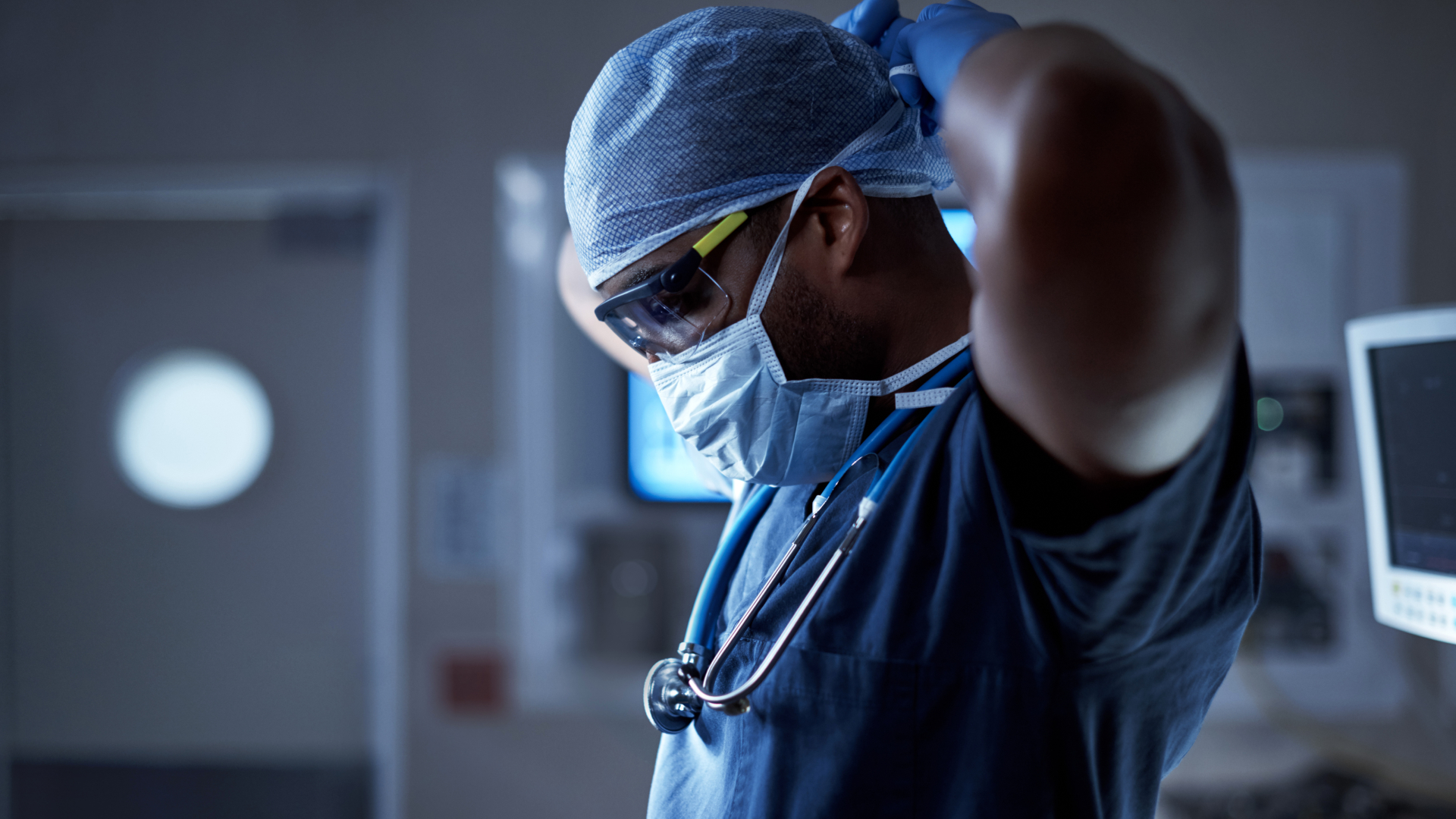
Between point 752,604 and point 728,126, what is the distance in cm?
40

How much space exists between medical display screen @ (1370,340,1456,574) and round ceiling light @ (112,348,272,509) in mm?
2233

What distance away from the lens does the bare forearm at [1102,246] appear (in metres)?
0.36

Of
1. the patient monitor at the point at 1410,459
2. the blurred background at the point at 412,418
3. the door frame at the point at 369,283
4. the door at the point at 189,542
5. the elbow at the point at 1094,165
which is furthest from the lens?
the door at the point at 189,542

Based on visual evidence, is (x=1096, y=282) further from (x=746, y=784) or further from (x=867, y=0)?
(x=867, y=0)

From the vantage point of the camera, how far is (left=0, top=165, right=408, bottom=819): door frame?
76.7 inches

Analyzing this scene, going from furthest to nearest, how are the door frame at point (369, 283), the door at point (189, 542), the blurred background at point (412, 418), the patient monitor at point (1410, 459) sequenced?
the door at point (189, 542) → the door frame at point (369, 283) → the blurred background at point (412, 418) → the patient monitor at point (1410, 459)

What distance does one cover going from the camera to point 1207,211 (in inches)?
14.8

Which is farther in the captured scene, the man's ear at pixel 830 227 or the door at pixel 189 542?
the door at pixel 189 542

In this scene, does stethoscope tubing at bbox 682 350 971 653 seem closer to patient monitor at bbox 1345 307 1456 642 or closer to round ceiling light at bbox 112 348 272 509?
patient monitor at bbox 1345 307 1456 642

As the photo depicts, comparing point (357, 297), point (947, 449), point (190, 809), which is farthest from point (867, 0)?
point (190, 809)

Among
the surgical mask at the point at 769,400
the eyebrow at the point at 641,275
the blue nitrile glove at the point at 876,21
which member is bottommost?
the surgical mask at the point at 769,400

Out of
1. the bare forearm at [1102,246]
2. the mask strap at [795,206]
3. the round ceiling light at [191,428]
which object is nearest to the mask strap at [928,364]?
the mask strap at [795,206]

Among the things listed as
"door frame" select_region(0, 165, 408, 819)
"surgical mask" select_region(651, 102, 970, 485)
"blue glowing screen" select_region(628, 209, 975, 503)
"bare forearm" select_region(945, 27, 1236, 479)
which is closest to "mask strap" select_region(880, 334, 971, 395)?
"surgical mask" select_region(651, 102, 970, 485)

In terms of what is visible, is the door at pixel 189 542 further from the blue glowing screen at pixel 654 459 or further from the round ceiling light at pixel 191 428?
the blue glowing screen at pixel 654 459
